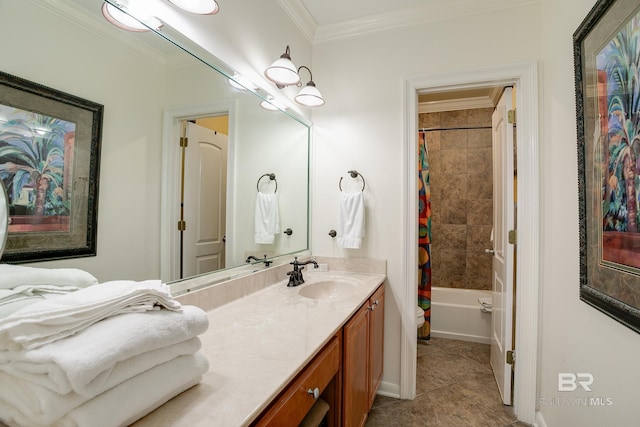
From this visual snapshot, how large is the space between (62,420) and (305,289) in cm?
131

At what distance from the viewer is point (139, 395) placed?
1.76 ft

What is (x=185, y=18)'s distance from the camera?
3.71ft

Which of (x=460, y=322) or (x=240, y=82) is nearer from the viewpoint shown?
(x=240, y=82)

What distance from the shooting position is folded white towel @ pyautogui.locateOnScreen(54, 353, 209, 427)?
46 centimetres

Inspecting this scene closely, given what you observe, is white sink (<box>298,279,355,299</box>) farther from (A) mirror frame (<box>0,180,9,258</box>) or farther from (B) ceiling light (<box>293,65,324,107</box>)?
(A) mirror frame (<box>0,180,9,258</box>)

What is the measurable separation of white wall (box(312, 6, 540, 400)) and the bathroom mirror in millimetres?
606

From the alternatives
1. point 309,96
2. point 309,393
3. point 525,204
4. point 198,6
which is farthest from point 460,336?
→ point 198,6

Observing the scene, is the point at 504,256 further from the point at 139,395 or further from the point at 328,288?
the point at 139,395

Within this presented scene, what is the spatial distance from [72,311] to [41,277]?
12.0 inches

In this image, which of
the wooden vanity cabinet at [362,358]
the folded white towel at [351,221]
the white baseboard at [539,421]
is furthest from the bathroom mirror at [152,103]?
the white baseboard at [539,421]

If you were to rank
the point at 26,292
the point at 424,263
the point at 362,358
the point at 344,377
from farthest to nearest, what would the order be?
the point at 424,263
the point at 362,358
the point at 344,377
the point at 26,292

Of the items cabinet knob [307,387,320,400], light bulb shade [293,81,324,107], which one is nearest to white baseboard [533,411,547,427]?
cabinet knob [307,387,320,400]

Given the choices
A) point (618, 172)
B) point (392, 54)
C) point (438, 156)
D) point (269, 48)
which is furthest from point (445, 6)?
point (438, 156)

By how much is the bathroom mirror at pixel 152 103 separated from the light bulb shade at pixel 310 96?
0.91ft
